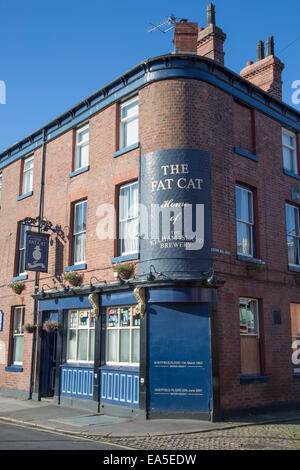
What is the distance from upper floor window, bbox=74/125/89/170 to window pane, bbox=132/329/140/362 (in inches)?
257

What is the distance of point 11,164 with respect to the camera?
20.5 metres

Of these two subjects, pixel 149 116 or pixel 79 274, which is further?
pixel 79 274

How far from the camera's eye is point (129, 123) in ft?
49.2

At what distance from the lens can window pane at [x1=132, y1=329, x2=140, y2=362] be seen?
12.8 metres

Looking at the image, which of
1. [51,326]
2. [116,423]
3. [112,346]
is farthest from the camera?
[51,326]

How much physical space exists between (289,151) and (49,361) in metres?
11.5

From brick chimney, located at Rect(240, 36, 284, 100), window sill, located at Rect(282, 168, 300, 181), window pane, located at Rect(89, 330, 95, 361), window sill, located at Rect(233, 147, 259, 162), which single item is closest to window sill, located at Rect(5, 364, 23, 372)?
window pane, located at Rect(89, 330, 95, 361)

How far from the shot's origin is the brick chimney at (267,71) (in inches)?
684

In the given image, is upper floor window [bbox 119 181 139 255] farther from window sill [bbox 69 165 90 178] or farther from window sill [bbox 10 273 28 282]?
window sill [bbox 10 273 28 282]

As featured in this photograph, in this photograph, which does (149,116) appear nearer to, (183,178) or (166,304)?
(183,178)

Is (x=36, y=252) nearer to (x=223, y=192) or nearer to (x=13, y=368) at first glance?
(x=13, y=368)

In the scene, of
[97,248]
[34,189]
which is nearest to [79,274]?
[97,248]

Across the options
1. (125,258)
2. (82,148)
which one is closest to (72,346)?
(125,258)

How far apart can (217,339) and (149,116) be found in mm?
6690
